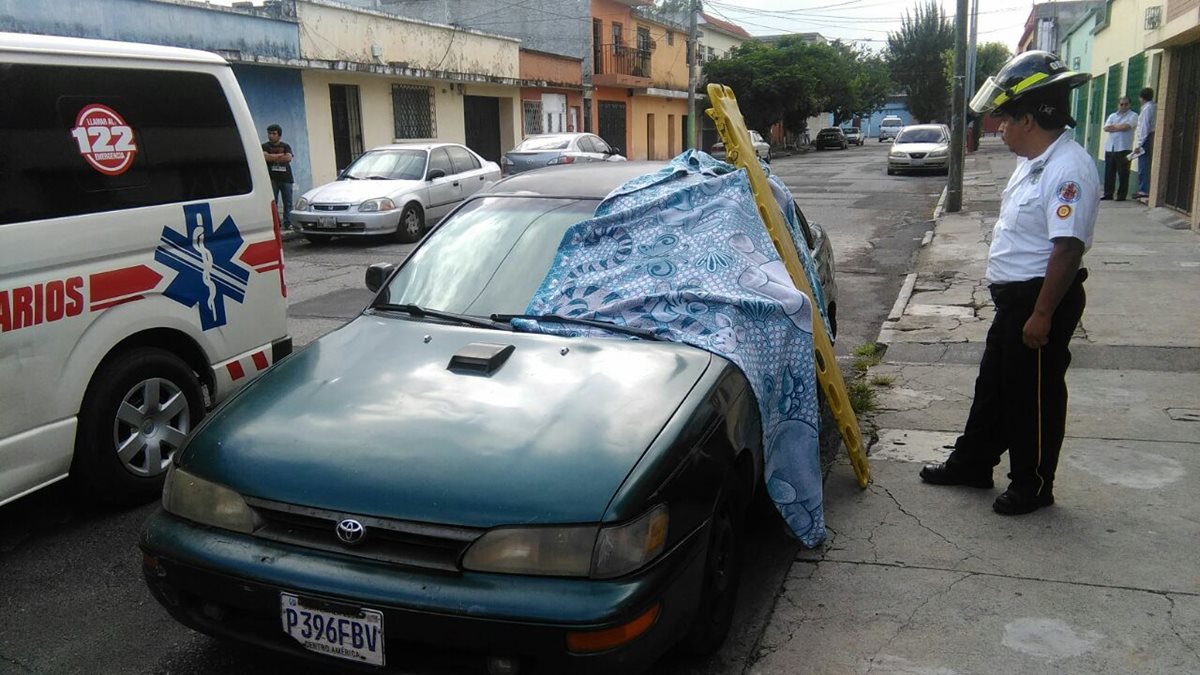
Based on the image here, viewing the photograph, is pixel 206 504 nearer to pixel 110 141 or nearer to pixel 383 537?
pixel 383 537

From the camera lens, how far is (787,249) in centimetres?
430

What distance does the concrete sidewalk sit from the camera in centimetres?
308

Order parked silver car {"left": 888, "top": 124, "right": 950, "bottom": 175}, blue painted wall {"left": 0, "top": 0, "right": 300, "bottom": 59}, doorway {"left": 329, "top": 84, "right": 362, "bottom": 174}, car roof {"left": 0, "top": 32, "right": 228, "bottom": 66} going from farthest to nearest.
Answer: parked silver car {"left": 888, "top": 124, "right": 950, "bottom": 175} < doorway {"left": 329, "top": 84, "right": 362, "bottom": 174} < blue painted wall {"left": 0, "top": 0, "right": 300, "bottom": 59} < car roof {"left": 0, "top": 32, "right": 228, "bottom": 66}

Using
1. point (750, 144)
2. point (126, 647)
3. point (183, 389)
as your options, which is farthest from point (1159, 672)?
point (183, 389)

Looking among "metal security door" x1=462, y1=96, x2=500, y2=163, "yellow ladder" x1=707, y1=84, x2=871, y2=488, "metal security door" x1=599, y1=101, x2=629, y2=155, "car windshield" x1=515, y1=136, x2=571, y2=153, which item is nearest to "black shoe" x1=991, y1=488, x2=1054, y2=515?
"yellow ladder" x1=707, y1=84, x2=871, y2=488

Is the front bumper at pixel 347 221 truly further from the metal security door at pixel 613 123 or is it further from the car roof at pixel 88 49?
the metal security door at pixel 613 123

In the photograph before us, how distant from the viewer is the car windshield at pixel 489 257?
3820mm

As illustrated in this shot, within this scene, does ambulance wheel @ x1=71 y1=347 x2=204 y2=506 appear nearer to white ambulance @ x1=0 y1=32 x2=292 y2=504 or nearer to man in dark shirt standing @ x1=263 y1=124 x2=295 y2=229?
white ambulance @ x1=0 y1=32 x2=292 y2=504

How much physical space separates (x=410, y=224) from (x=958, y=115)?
375 inches

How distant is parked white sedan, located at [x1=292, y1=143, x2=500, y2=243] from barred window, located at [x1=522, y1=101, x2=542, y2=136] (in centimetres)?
Answer: 1396

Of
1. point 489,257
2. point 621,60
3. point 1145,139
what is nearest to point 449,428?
point 489,257

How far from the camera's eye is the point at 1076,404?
563 centimetres

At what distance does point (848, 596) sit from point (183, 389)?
10.8 ft

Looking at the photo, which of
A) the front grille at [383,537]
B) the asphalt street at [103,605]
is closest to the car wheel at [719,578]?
the asphalt street at [103,605]
